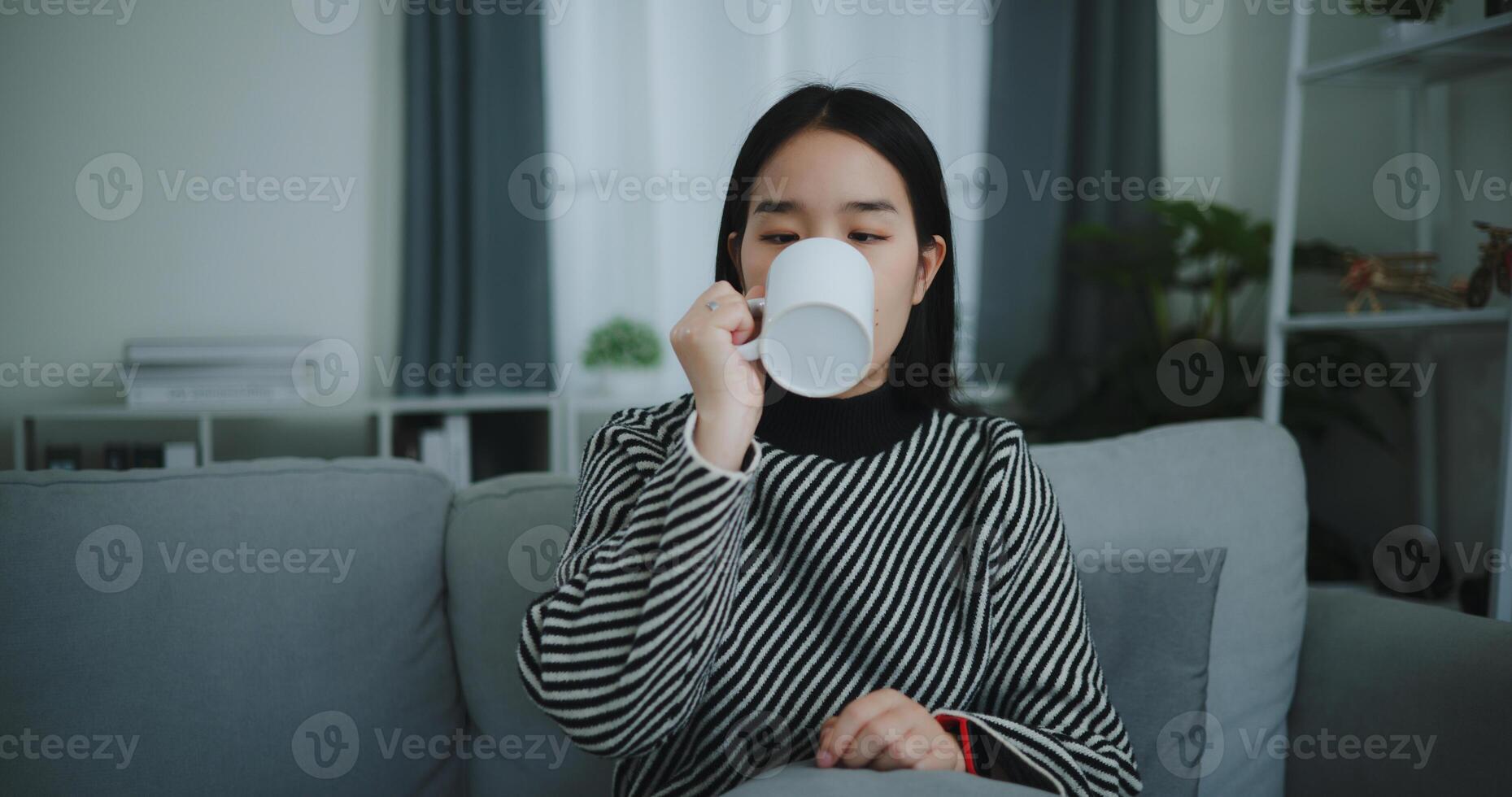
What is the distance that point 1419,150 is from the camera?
217 centimetres

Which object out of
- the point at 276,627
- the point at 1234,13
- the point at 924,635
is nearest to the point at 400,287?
the point at 276,627

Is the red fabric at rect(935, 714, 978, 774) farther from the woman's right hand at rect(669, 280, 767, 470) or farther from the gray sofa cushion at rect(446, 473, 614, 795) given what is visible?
the gray sofa cushion at rect(446, 473, 614, 795)

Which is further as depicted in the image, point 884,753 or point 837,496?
point 837,496

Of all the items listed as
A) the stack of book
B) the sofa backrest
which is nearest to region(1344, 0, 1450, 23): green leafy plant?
the sofa backrest

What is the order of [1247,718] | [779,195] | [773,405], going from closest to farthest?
[779,195]
[773,405]
[1247,718]

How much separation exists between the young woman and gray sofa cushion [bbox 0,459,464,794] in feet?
1.09

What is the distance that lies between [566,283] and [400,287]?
0.50 m

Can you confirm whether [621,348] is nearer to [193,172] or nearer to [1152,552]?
[193,172]

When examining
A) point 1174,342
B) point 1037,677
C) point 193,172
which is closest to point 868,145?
point 1037,677

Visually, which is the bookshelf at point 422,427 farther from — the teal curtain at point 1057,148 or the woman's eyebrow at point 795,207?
the woman's eyebrow at point 795,207

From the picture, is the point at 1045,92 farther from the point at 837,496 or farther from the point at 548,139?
the point at 837,496

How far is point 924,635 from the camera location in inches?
37.2

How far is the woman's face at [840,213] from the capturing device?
0.91 m

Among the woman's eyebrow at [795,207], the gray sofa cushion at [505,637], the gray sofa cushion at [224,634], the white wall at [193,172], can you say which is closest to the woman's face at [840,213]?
the woman's eyebrow at [795,207]
